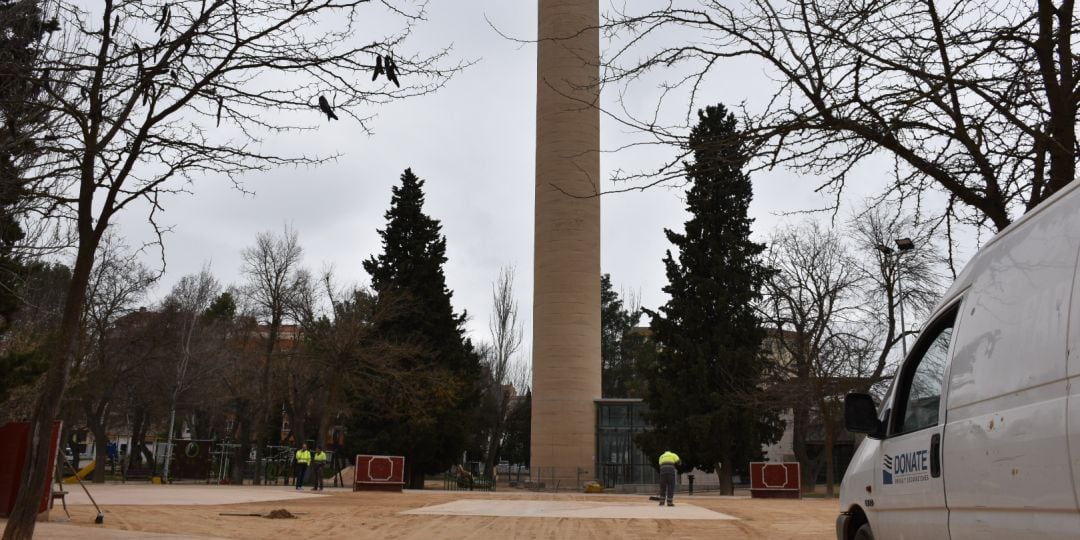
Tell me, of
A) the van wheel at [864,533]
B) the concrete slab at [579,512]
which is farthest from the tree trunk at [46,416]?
the concrete slab at [579,512]

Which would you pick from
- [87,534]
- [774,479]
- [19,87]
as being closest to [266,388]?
[774,479]

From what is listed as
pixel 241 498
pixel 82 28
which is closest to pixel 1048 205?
pixel 82 28

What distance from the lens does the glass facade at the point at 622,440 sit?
50.4m

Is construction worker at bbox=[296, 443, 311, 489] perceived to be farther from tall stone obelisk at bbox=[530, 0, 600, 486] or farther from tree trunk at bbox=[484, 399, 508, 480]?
tree trunk at bbox=[484, 399, 508, 480]

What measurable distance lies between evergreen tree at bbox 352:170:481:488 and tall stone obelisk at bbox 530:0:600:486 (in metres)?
4.23

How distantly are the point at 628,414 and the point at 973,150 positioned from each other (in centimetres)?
4343

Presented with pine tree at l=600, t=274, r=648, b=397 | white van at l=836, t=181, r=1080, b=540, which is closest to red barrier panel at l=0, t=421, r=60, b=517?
white van at l=836, t=181, r=1080, b=540

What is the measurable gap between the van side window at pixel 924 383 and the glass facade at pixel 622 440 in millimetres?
44871

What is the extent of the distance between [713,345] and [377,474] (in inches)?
661

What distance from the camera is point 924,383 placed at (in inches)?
216

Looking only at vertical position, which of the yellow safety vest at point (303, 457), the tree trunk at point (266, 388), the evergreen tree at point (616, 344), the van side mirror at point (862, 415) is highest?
the evergreen tree at point (616, 344)

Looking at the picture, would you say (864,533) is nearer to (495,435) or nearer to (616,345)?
(495,435)

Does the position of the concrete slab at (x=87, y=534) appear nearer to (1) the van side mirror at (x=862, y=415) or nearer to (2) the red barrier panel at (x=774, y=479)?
(1) the van side mirror at (x=862, y=415)

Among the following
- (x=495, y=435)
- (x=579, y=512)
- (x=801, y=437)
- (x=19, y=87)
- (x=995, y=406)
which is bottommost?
(x=579, y=512)
